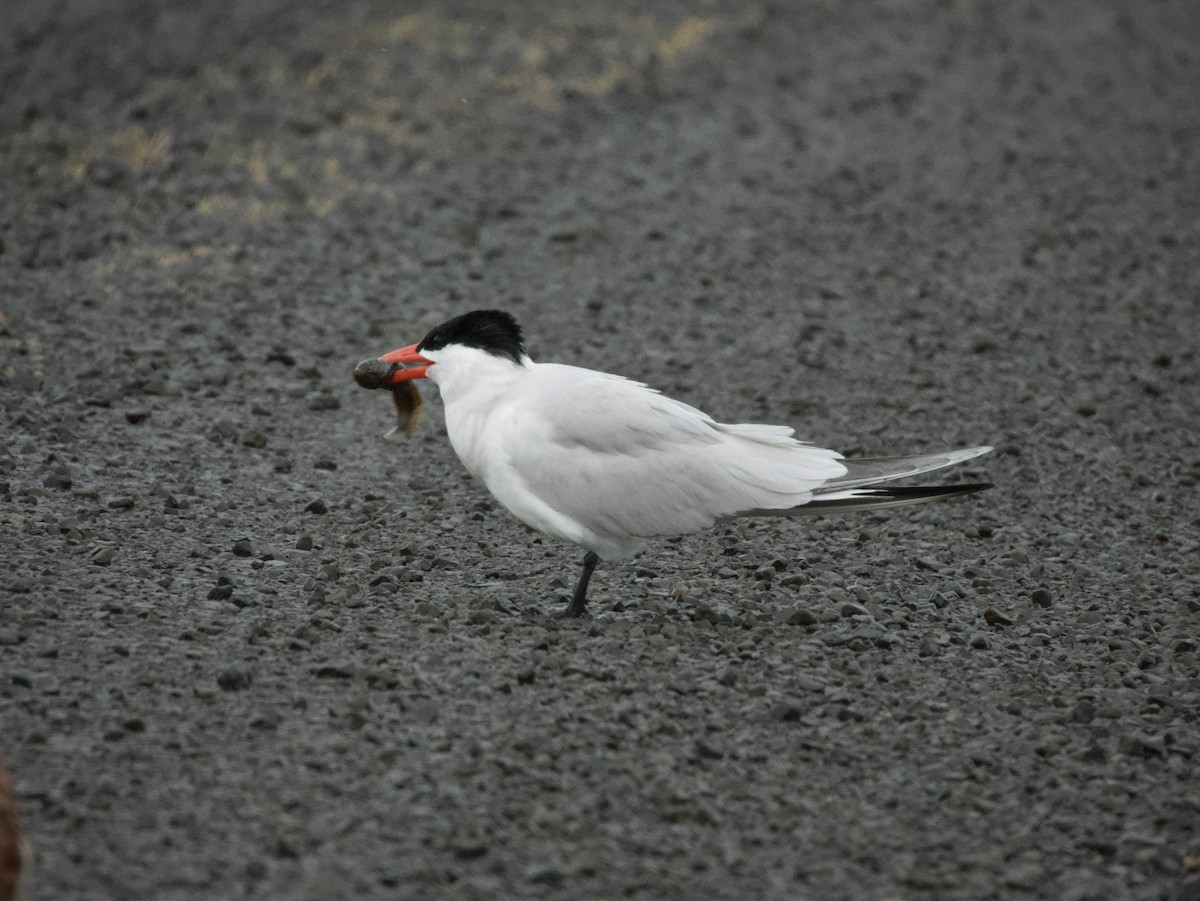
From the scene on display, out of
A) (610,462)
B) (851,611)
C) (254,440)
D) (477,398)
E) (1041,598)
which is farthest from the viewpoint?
(254,440)

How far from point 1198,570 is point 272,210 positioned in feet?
20.7

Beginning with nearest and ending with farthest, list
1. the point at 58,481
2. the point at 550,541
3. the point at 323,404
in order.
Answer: the point at 58,481, the point at 550,541, the point at 323,404

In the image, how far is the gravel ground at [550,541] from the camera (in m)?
4.10

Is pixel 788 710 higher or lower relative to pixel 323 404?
lower

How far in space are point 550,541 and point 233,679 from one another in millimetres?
2063

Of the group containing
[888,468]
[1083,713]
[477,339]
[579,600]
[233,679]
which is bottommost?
[1083,713]

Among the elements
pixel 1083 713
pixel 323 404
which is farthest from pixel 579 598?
pixel 323 404

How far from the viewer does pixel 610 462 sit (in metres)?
5.31

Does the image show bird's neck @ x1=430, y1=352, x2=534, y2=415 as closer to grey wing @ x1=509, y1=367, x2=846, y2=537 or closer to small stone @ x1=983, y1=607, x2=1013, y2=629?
grey wing @ x1=509, y1=367, x2=846, y2=537

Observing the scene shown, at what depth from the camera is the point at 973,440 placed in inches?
293

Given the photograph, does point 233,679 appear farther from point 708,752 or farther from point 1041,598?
point 1041,598

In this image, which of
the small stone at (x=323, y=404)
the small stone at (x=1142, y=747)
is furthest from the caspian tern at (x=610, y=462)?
A: the small stone at (x=323, y=404)

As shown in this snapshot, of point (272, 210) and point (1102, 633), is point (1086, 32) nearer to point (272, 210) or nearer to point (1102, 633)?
point (272, 210)

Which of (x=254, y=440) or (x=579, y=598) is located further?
(x=254, y=440)
